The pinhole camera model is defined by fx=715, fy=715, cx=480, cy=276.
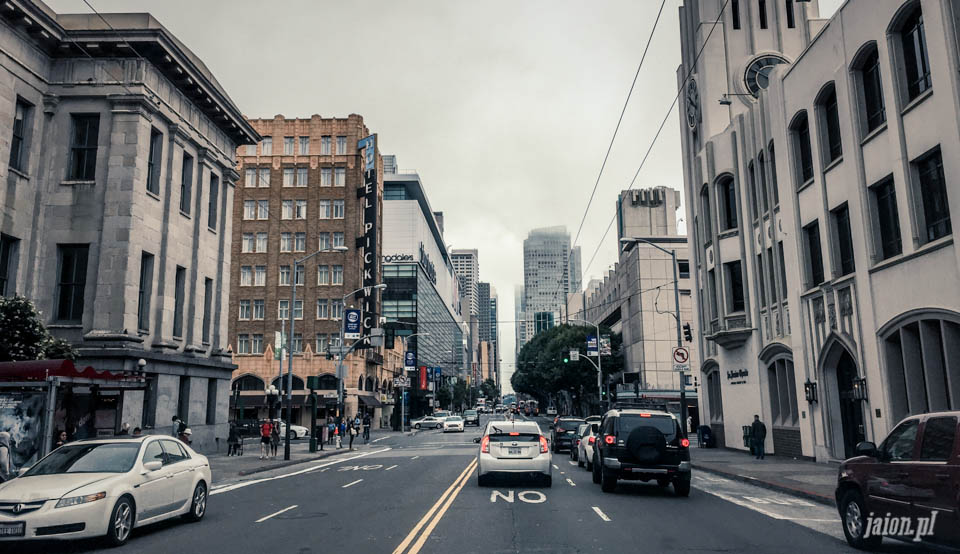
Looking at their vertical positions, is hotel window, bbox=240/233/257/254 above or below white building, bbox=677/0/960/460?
above

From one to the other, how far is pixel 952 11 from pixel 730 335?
57.6 feet

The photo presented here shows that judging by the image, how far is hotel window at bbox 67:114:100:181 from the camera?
2906cm

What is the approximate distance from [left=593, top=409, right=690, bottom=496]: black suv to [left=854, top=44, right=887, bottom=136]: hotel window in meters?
12.2

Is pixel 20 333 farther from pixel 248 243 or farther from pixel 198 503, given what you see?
pixel 248 243

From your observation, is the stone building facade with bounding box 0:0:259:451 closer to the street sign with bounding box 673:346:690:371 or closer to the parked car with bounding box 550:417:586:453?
the parked car with bounding box 550:417:586:453

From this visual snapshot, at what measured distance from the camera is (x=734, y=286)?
112 feet

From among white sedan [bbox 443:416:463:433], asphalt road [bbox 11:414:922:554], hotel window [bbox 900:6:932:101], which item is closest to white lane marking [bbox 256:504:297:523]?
asphalt road [bbox 11:414:922:554]

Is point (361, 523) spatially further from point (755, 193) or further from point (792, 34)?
point (792, 34)

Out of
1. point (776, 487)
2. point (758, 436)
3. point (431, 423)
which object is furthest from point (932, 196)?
point (431, 423)

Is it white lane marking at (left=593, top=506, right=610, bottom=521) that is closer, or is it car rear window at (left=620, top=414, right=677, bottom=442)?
white lane marking at (left=593, top=506, right=610, bottom=521)

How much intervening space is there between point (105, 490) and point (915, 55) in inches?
869

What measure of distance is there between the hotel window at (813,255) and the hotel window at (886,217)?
4097 mm

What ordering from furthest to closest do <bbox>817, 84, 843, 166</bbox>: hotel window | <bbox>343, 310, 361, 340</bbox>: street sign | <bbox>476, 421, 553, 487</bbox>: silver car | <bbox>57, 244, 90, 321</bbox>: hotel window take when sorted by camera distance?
1. <bbox>343, 310, 361, 340</bbox>: street sign
2. <bbox>57, 244, 90, 321</bbox>: hotel window
3. <bbox>817, 84, 843, 166</bbox>: hotel window
4. <bbox>476, 421, 553, 487</bbox>: silver car

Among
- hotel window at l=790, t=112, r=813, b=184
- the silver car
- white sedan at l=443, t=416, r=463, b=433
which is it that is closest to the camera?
the silver car
